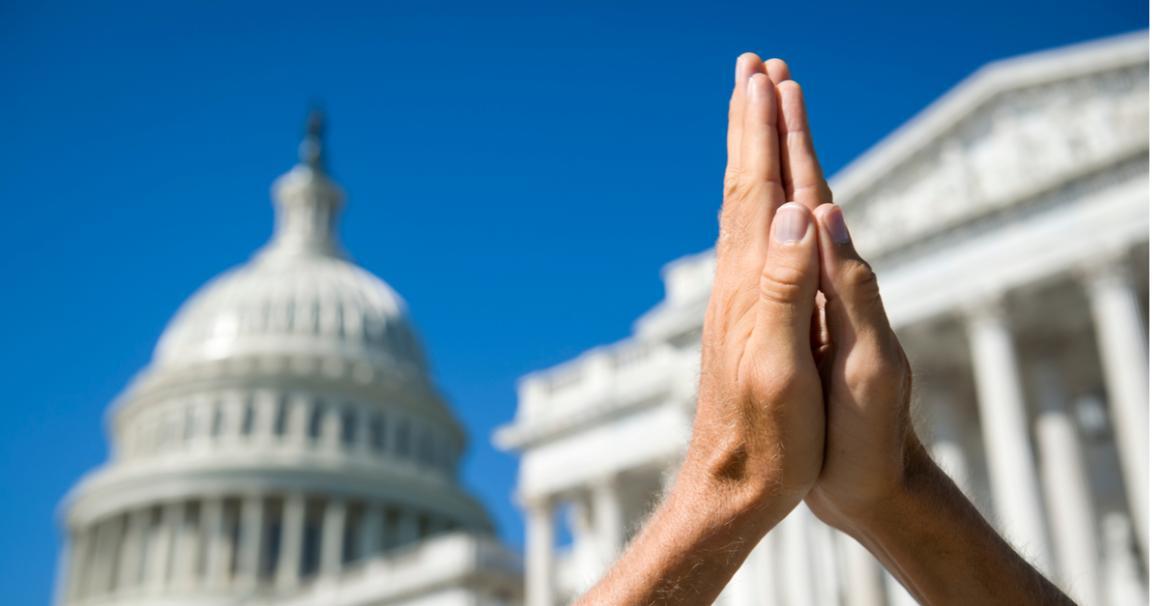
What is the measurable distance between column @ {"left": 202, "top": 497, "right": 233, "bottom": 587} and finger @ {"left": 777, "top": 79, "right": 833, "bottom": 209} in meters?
82.0

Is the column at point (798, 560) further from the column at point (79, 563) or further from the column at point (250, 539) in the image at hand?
the column at point (79, 563)

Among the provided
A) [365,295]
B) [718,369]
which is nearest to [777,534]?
[718,369]

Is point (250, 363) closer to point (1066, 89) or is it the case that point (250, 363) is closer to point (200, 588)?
point (200, 588)

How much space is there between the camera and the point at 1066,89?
32.6 meters

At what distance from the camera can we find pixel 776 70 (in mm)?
4043

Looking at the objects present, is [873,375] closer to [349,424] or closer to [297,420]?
[297,420]

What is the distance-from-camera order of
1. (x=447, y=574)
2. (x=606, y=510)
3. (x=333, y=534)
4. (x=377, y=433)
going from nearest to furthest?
(x=606, y=510), (x=447, y=574), (x=333, y=534), (x=377, y=433)

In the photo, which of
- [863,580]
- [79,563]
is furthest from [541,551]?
[79,563]

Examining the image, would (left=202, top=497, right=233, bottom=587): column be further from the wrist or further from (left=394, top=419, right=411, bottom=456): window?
the wrist

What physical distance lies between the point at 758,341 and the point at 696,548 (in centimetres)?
64

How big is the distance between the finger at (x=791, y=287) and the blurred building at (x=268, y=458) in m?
69.8

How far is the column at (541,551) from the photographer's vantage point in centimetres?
4497

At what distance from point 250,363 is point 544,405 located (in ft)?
164

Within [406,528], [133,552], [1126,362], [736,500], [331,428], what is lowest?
[736,500]
